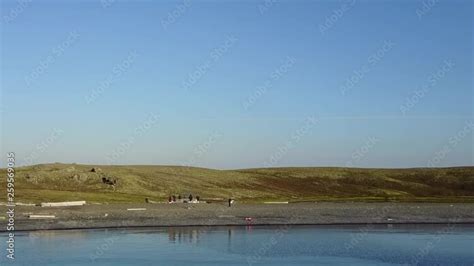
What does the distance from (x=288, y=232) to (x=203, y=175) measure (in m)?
74.4

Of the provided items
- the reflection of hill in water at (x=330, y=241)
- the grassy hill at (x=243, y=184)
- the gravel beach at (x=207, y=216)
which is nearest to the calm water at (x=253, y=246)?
the reflection of hill in water at (x=330, y=241)

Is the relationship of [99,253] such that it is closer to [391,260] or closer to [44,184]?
[391,260]

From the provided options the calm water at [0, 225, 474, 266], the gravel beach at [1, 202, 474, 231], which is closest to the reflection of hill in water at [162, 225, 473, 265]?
the calm water at [0, 225, 474, 266]

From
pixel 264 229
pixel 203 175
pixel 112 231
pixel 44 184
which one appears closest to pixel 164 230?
pixel 112 231

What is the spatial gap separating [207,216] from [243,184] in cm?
5607

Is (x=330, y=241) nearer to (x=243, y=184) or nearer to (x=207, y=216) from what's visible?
(x=207, y=216)

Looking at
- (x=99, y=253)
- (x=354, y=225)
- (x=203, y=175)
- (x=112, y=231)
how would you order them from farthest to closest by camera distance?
(x=203, y=175) → (x=354, y=225) → (x=112, y=231) → (x=99, y=253)

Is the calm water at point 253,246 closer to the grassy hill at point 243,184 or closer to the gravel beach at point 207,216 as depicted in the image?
the gravel beach at point 207,216

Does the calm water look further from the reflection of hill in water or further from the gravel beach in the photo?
the gravel beach

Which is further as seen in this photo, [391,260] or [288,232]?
[288,232]

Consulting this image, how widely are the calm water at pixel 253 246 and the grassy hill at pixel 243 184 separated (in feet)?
97.3

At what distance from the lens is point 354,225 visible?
5000cm

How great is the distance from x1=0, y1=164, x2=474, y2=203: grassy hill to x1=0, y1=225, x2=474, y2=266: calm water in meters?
29.7

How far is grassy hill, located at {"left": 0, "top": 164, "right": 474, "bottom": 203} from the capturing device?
8506 cm
